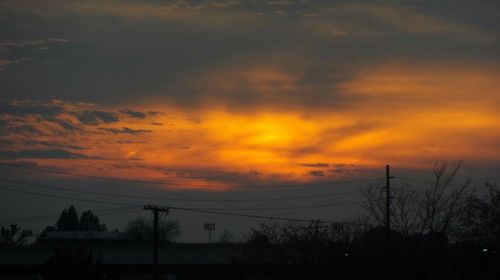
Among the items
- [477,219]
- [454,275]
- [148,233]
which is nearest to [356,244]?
[454,275]

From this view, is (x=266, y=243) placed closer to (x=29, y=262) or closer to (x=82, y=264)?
(x=82, y=264)

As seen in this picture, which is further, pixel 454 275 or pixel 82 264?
pixel 454 275

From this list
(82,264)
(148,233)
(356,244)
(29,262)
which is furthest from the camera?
(148,233)

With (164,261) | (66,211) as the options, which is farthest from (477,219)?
(66,211)

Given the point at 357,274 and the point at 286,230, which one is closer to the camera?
the point at 357,274

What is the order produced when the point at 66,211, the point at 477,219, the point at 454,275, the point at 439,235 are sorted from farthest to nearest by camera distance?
the point at 66,211 < the point at 477,219 < the point at 454,275 < the point at 439,235

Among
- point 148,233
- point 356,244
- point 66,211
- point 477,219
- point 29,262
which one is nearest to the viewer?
point 356,244

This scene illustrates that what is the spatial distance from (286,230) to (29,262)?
123ft

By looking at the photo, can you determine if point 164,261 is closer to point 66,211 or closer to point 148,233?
point 148,233

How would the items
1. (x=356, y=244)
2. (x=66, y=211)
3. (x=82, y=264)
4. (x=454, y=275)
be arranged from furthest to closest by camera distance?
(x=66, y=211) < (x=454, y=275) < (x=356, y=244) < (x=82, y=264)

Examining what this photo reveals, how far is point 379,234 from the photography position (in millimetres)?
40219

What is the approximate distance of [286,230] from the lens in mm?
36969

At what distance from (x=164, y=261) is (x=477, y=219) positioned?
31508mm

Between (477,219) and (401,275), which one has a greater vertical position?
(477,219)
